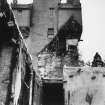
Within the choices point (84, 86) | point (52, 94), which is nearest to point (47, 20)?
point (52, 94)

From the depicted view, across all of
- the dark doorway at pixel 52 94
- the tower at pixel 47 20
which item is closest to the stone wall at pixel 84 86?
the dark doorway at pixel 52 94

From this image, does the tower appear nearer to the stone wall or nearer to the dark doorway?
the dark doorway

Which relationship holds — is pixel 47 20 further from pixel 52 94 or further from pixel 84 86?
pixel 84 86

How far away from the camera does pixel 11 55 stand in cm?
1095

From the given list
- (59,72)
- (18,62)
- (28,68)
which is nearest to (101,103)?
(28,68)

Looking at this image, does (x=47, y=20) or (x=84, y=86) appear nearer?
(x=84, y=86)

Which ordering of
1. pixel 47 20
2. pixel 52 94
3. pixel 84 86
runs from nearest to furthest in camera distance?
pixel 84 86, pixel 52 94, pixel 47 20

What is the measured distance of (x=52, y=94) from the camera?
67.3ft

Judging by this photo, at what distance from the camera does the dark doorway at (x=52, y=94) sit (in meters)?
20.3

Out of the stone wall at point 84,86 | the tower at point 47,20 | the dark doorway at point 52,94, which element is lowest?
the dark doorway at point 52,94

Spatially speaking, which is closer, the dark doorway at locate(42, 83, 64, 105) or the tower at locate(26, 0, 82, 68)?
the dark doorway at locate(42, 83, 64, 105)

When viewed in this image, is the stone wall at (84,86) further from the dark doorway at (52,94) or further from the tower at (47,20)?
the tower at (47,20)

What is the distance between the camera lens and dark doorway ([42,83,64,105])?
20.3 metres

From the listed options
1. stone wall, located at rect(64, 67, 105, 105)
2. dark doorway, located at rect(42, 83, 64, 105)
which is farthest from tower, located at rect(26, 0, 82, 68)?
stone wall, located at rect(64, 67, 105, 105)
